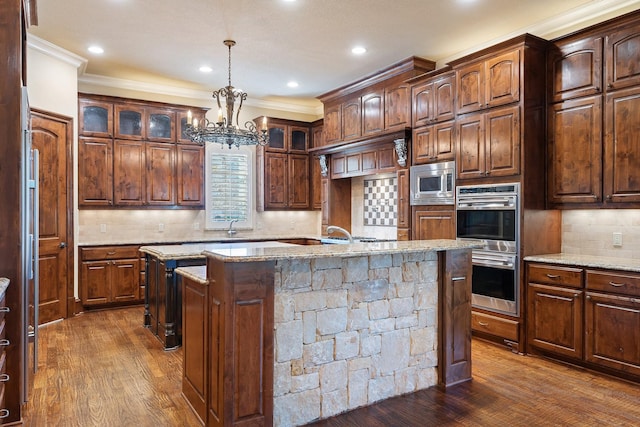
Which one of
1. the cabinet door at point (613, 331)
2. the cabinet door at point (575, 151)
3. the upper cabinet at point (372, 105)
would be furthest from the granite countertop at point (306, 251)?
the upper cabinet at point (372, 105)

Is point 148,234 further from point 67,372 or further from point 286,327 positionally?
point 286,327

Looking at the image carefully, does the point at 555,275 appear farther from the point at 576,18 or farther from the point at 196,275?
the point at 196,275

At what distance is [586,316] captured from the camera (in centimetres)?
358

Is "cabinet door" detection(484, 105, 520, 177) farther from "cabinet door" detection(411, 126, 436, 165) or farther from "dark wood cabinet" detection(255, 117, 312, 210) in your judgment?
"dark wood cabinet" detection(255, 117, 312, 210)

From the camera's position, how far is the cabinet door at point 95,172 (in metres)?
5.84

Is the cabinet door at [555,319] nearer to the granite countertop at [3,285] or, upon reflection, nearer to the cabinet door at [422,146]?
the cabinet door at [422,146]

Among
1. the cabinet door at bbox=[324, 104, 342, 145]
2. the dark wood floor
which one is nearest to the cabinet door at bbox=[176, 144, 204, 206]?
the cabinet door at bbox=[324, 104, 342, 145]

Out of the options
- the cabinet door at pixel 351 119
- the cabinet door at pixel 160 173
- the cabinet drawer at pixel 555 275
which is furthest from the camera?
the cabinet door at pixel 160 173

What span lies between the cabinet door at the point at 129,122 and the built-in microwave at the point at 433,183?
3.90 meters

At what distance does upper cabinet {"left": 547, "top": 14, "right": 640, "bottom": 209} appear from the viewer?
3.56m

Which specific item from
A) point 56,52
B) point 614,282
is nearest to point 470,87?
point 614,282

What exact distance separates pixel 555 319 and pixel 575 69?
225cm

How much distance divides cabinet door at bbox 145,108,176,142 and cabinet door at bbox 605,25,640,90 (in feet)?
17.8

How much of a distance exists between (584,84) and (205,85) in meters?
4.98
